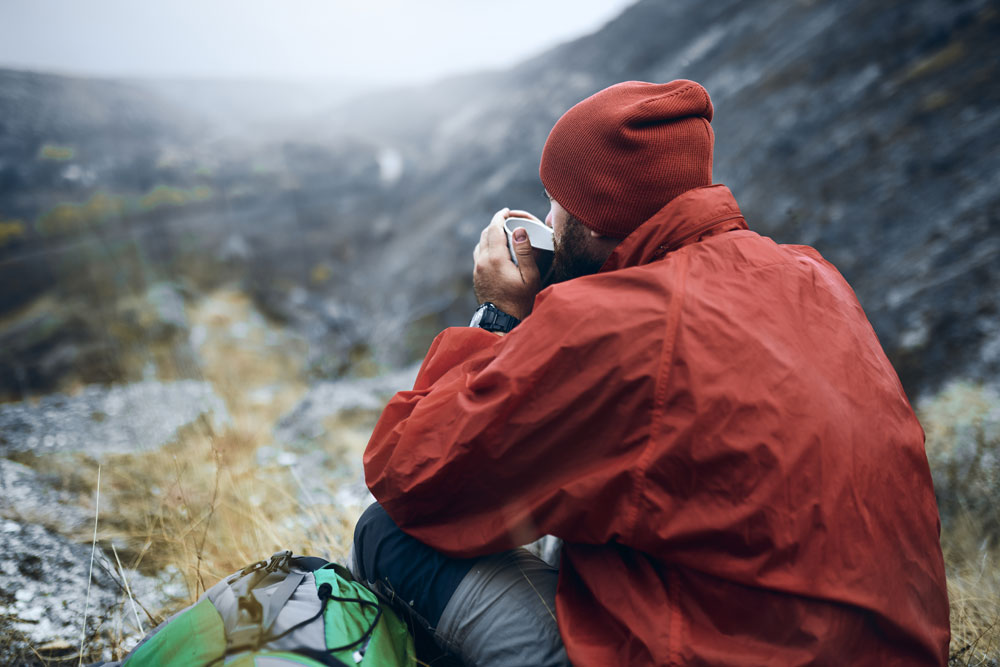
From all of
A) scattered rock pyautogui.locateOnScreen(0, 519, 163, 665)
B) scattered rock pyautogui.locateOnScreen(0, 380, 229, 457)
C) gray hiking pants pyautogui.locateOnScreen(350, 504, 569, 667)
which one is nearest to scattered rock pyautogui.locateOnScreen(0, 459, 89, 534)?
scattered rock pyautogui.locateOnScreen(0, 519, 163, 665)

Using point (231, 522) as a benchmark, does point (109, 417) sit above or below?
below

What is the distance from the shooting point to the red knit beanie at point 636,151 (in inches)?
55.5

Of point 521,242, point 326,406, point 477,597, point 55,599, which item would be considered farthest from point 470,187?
point 477,597

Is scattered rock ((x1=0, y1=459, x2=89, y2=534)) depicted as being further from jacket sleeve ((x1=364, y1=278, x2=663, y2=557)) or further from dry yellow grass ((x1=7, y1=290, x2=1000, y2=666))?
jacket sleeve ((x1=364, y1=278, x2=663, y2=557))

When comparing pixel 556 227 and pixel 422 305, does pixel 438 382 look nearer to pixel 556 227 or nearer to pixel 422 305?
pixel 556 227

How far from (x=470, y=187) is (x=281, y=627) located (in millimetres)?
10918

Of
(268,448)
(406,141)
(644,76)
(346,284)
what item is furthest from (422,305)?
(406,141)

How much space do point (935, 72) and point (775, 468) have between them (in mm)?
6189

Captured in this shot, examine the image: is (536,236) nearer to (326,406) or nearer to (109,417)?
(326,406)

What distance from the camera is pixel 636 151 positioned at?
1.42m

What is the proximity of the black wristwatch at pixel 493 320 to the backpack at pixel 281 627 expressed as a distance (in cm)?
86

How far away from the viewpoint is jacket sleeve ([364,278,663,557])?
98cm

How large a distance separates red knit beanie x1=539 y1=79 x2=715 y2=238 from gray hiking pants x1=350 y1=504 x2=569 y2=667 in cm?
109

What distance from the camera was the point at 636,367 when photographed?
3.14 feet
